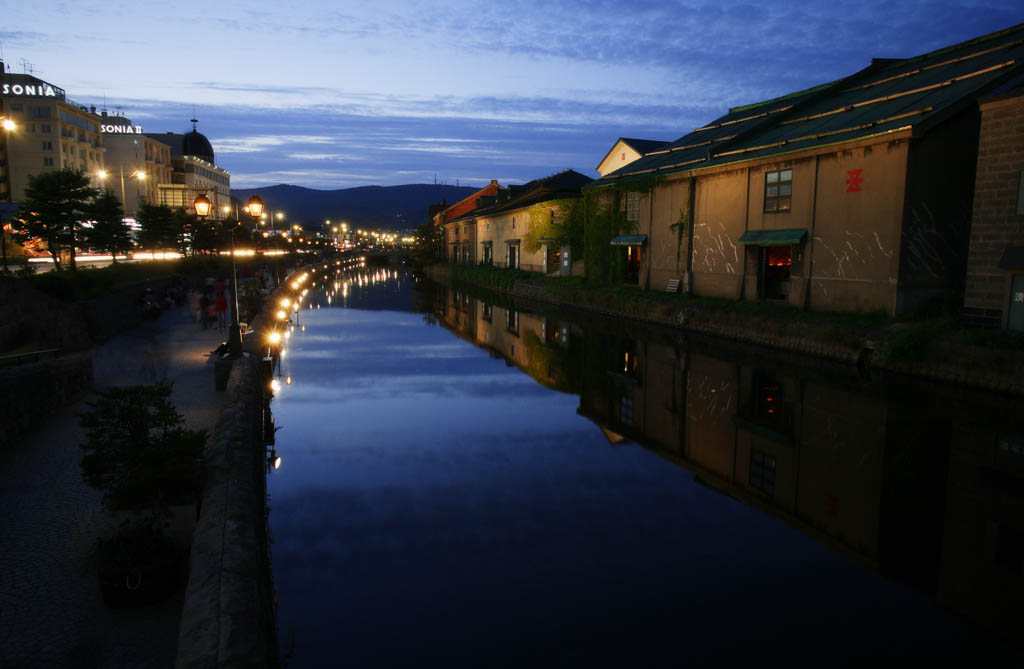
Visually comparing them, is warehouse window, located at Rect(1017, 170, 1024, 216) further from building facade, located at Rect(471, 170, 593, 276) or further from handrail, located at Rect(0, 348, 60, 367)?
building facade, located at Rect(471, 170, 593, 276)

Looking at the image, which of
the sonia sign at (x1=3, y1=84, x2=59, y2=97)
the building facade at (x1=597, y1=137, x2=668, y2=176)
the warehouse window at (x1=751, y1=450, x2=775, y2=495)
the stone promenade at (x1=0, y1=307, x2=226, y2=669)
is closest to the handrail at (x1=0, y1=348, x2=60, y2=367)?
the stone promenade at (x1=0, y1=307, x2=226, y2=669)

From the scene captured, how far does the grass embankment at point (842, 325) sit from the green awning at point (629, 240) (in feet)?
7.45

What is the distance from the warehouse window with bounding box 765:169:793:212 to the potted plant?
22011 mm

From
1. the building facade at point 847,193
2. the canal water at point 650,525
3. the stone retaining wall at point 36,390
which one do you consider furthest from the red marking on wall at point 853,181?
the stone retaining wall at point 36,390

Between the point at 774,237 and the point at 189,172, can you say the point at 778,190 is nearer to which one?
the point at 774,237

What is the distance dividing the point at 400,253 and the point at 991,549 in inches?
4379

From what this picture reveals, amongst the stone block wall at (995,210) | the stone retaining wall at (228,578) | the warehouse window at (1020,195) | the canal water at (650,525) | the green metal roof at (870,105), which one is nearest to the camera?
the stone retaining wall at (228,578)

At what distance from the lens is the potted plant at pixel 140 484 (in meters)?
5.34

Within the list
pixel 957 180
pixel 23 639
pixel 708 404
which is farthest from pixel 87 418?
pixel 957 180

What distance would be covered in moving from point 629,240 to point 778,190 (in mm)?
9873

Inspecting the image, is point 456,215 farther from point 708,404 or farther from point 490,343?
point 708,404

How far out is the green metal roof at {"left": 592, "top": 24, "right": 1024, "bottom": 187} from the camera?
742 inches

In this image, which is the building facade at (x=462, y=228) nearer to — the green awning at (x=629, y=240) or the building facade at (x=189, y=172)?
the green awning at (x=629, y=240)

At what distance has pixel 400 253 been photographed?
114 m
